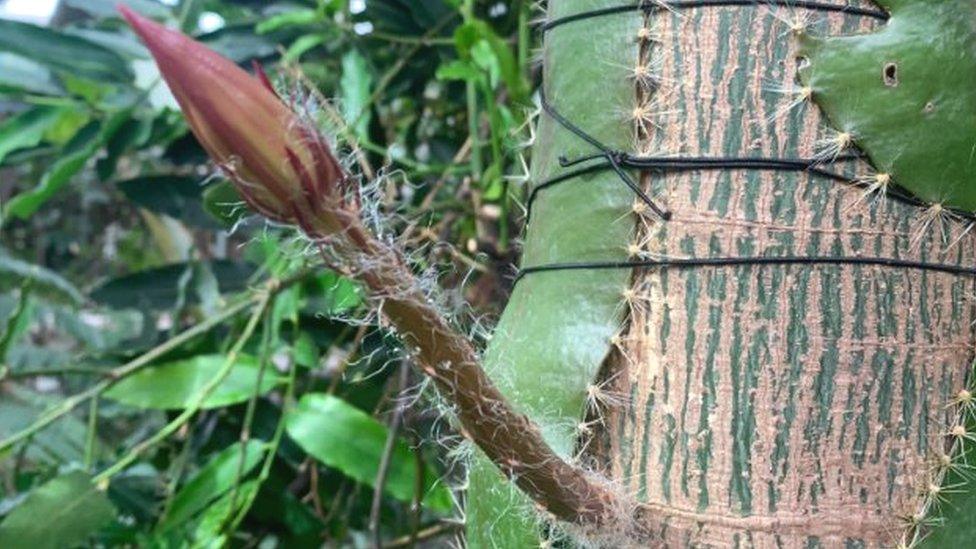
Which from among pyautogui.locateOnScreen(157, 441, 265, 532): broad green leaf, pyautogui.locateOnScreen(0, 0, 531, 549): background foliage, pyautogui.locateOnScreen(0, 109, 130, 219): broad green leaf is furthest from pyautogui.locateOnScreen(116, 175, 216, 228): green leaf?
pyautogui.locateOnScreen(157, 441, 265, 532): broad green leaf

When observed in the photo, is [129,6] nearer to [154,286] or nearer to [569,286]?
[154,286]

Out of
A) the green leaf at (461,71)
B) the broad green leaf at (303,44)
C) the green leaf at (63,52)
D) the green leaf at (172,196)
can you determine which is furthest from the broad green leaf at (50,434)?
the green leaf at (461,71)

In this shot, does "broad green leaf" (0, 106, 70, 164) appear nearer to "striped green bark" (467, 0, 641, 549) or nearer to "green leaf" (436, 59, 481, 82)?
"green leaf" (436, 59, 481, 82)

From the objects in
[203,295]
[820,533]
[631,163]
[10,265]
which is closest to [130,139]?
[203,295]

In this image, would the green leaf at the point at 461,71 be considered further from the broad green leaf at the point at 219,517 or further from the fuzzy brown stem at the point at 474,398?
the fuzzy brown stem at the point at 474,398

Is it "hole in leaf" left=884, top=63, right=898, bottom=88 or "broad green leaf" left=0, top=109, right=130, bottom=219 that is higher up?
"hole in leaf" left=884, top=63, right=898, bottom=88

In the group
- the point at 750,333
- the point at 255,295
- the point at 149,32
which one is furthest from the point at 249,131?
the point at 255,295

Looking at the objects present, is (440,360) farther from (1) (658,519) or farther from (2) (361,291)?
(1) (658,519)
